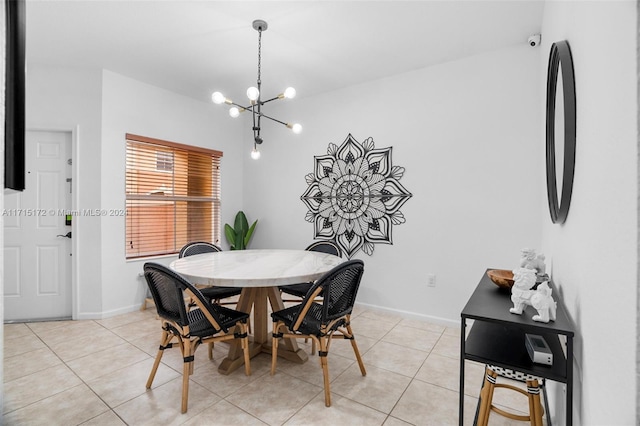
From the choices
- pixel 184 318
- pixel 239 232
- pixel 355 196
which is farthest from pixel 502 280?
pixel 239 232

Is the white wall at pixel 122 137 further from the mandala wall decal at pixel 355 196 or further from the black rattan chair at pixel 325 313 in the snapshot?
the black rattan chair at pixel 325 313

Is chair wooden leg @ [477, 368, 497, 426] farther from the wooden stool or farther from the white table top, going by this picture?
the white table top

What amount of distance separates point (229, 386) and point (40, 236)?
287 cm

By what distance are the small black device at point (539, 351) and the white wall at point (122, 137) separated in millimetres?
3864

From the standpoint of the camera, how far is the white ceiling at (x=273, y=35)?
240 centimetres

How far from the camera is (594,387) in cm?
94

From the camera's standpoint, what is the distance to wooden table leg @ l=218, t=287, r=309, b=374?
234 centimetres

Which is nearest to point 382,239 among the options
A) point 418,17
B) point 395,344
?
point 395,344

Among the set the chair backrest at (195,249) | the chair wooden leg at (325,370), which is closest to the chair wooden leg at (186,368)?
the chair wooden leg at (325,370)

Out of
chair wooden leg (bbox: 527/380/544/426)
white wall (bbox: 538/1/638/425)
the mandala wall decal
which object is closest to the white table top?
the mandala wall decal

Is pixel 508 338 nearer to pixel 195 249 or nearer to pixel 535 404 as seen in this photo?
pixel 535 404

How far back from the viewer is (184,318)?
182cm

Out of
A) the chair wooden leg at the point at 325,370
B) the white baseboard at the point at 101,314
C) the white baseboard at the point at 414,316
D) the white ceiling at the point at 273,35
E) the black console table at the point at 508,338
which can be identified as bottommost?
the white baseboard at the point at 101,314

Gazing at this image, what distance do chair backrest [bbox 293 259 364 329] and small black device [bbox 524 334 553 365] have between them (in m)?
0.94
